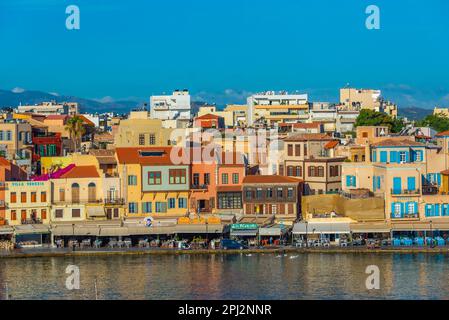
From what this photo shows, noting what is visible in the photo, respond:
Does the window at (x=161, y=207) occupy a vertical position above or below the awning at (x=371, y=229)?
above

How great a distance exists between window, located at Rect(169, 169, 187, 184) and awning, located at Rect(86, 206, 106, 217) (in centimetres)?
315

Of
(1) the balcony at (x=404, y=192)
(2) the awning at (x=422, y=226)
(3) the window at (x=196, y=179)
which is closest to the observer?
(2) the awning at (x=422, y=226)

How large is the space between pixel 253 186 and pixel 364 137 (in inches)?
309

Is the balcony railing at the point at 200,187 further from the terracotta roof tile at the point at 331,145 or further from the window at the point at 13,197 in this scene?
the window at the point at 13,197

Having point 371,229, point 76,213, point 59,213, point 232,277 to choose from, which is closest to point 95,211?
point 76,213

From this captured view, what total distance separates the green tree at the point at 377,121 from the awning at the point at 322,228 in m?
22.7

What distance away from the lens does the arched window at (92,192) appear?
1730 inches

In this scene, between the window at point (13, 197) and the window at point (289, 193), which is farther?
the window at point (289, 193)

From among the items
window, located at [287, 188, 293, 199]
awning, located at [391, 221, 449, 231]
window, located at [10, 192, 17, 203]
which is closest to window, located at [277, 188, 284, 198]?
window, located at [287, 188, 293, 199]

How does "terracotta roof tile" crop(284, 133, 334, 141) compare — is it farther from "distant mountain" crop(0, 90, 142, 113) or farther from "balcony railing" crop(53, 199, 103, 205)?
"distant mountain" crop(0, 90, 142, 113)

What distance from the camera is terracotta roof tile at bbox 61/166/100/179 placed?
4412cm

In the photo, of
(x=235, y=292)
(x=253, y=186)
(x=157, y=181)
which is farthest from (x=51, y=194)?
(x=235, y=292)

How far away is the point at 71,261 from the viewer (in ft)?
128

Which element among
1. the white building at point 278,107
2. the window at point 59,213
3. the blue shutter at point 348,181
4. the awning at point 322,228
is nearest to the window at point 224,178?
the awning at point 322,228
